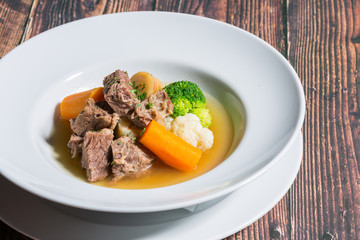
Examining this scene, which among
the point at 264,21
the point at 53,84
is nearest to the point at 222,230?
the point at 53,84

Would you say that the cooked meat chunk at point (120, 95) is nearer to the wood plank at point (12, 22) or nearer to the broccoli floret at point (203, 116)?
the broccoli floret at point (203, 116)

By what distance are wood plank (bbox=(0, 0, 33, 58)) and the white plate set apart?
70.5 inches

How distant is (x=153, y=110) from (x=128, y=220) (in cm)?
80

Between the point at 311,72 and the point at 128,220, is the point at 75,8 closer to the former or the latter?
the point at 311,72

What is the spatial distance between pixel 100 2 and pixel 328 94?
7.37 feet

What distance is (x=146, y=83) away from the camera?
309cm

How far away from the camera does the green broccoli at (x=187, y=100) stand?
10.2 ft

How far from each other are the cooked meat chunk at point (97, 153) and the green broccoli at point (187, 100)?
576 millimetres

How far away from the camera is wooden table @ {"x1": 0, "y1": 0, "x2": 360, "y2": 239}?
2693 mm

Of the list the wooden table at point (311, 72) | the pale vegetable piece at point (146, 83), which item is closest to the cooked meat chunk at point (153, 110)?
the pale vegetable piece at point (146, 83)

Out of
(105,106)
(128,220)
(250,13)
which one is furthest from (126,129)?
(250,13)

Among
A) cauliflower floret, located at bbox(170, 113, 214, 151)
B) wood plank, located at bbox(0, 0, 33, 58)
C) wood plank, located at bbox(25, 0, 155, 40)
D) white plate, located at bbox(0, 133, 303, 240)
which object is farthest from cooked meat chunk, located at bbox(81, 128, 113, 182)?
wood plank, located at bbox(25, 0, 155, 40)

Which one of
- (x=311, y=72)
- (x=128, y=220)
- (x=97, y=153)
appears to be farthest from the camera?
(x=311, y=72)

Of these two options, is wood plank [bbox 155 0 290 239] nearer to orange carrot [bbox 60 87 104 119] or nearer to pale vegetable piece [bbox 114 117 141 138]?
orange carrot [bbox 60 87 104 119]
